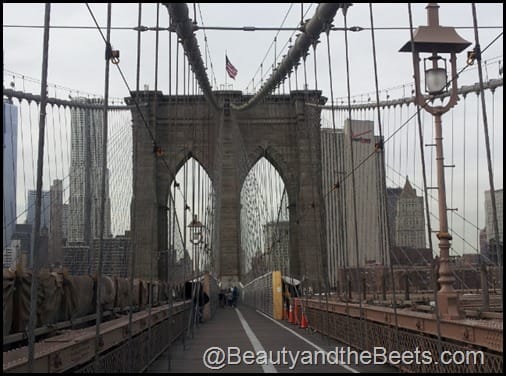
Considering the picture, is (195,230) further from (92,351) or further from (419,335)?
(92,351)

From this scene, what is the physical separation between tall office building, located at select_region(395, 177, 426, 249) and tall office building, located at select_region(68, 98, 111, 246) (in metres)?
6.15

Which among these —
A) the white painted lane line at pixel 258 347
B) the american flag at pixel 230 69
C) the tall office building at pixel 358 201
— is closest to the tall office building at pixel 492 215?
the white painted lane line at pixel 258 347

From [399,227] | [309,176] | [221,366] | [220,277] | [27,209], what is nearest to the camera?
[221,366]

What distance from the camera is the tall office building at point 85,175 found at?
15297 mm

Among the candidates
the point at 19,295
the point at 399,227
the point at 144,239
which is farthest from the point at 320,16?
the point at 144,239

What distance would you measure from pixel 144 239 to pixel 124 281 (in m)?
25.5

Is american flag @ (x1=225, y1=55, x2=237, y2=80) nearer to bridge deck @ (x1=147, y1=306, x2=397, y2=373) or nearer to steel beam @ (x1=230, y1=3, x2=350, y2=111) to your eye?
steel beam @ (x1=230, y1=3, x2=350, y2=111)

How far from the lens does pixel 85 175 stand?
16359 mm

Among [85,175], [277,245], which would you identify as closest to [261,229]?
[277,245]

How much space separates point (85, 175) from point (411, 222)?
314 inches

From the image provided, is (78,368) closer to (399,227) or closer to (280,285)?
(399,227)

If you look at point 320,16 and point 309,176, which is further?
point 309,176

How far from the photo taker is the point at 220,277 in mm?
39719

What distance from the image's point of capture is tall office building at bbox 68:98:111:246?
15.3 metres
